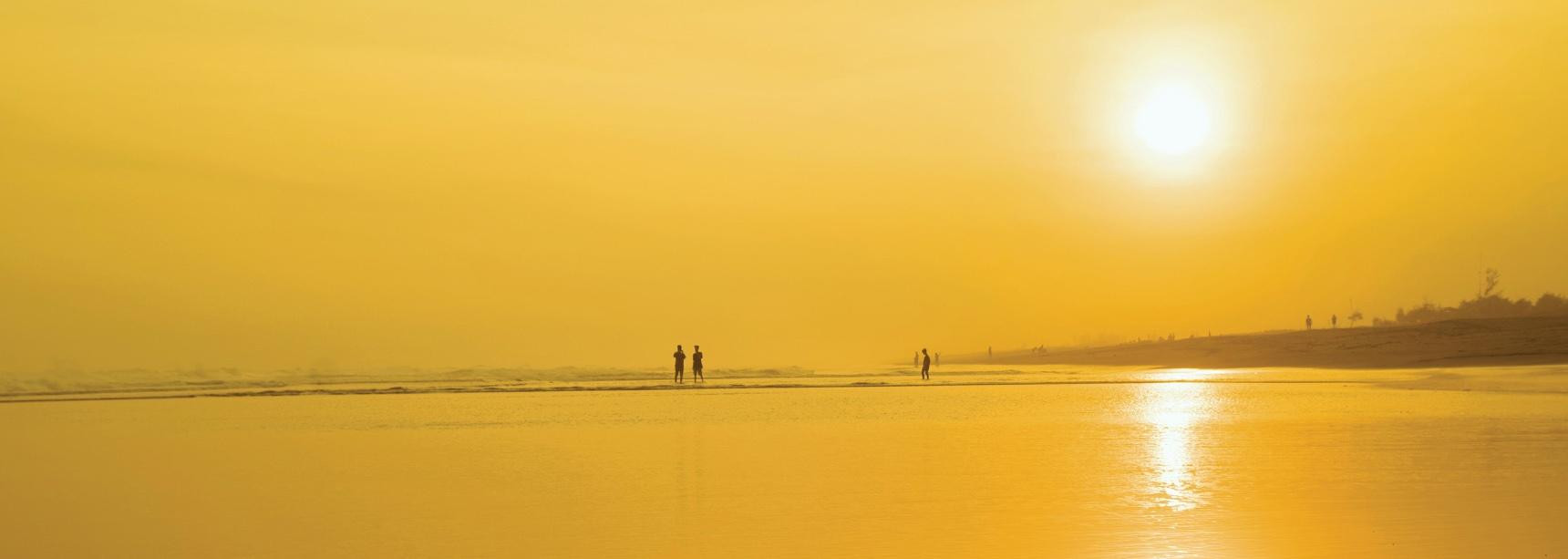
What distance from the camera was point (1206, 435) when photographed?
19.6 meters

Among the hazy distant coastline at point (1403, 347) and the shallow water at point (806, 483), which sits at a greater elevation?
the hazy distant coastline at point (1403, 347)

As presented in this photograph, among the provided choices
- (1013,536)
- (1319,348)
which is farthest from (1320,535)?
(1319,348)

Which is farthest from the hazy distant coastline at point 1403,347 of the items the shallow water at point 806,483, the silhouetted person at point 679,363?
the shallow water at point 806,483

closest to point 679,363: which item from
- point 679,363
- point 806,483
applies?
point 679,363

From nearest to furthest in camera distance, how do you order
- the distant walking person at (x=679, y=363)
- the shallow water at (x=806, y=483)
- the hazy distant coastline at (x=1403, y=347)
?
the shallow water at (x=806, y=483)
the distant walking person at (x=679, y=363)
the hazy distant coastline at (x=1403, y=347)

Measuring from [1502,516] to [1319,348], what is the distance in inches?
2901

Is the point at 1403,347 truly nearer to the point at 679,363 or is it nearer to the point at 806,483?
the point at 679,363

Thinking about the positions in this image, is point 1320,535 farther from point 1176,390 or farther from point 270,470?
point 1176,390

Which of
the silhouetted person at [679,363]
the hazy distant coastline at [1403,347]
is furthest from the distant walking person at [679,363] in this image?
the hazy distant coastline at [1403,347]

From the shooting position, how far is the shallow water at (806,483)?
10.3 m

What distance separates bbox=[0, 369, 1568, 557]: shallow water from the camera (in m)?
10.3

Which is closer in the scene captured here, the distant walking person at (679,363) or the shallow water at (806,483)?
the shallow water at (806,483)

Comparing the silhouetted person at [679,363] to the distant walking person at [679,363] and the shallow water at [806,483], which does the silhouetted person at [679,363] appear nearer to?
the distant walking person at [679,363]

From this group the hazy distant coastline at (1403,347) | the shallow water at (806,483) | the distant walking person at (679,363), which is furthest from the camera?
the hazy distant coastline at (1403,347)
